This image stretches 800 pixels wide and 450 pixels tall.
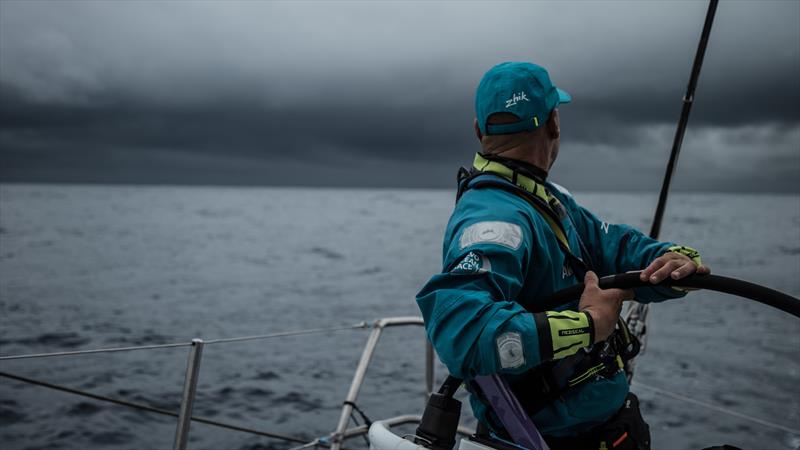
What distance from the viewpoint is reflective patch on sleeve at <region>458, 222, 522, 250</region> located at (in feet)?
5.83

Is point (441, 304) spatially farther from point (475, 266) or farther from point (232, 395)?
point (232, 395)

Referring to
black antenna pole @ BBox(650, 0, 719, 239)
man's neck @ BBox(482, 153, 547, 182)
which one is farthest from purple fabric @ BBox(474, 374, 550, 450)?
black antenna pole @ BBox(650, 0, 719, 239)

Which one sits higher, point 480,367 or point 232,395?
point 480,367

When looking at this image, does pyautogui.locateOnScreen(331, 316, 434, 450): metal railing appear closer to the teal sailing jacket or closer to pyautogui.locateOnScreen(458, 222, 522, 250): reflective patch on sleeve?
the teal sailing jacket

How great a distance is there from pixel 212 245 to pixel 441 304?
2253 inches

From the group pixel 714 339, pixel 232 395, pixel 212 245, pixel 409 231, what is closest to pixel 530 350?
pixel 232 395

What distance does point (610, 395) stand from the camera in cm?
213

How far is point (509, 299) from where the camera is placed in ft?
5.93

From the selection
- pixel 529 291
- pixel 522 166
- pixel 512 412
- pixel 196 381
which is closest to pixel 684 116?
pixel 522 166

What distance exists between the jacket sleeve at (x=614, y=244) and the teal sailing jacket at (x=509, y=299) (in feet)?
0.75

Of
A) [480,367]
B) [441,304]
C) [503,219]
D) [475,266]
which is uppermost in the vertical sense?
[503,219]

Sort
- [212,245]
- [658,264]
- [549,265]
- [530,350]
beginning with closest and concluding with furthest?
[530,350]
[658,264]
[549,265]
[212,245]

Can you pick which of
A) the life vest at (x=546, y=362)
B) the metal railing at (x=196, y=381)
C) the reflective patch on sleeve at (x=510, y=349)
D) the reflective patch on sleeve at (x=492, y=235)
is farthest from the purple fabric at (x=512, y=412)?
the metal railing at (x=196, y=381)

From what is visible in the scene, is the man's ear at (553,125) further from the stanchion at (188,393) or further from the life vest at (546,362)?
the stanchion at (188,393)
